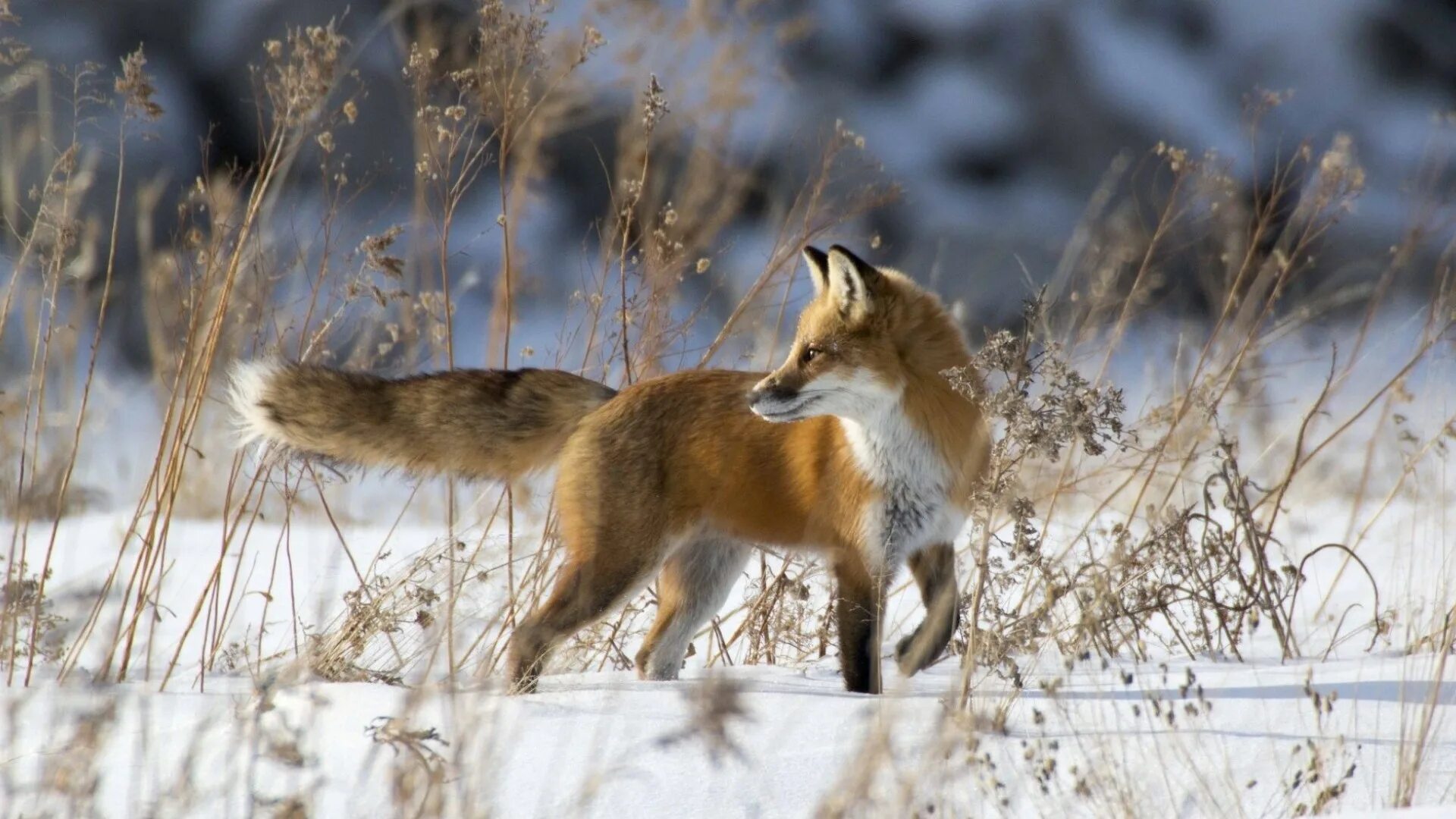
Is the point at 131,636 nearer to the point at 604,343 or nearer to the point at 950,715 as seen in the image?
the point at 604,343

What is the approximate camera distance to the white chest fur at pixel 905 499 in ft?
12.5

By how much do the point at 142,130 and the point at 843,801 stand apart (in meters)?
2.63

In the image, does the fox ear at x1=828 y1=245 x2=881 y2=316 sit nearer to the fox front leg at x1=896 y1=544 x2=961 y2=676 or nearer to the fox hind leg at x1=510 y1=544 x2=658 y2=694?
the fox front leg at x1=896 y1=544 x2=961 y2=676

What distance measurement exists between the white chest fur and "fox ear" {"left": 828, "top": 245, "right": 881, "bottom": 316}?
0.34m

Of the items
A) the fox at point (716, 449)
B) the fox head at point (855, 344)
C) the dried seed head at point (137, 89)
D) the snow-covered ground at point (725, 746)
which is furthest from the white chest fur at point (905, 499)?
the dried seed head at point (137, 89)

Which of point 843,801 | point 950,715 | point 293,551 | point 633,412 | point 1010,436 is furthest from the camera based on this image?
point 293,551

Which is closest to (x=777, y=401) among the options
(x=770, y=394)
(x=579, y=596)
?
(x=770, y=394)

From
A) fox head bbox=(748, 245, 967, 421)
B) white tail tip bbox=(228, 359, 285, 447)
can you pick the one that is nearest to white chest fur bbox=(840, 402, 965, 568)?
fox head bbox=(748, 245, 967, 421)

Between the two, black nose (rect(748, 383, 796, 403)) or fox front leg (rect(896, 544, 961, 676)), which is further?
fox front leg (rect(896, 544, 961, 676))

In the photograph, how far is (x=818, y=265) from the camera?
405cm

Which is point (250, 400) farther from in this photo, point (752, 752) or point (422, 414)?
point (752, 752)

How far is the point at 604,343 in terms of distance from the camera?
15.1 feet

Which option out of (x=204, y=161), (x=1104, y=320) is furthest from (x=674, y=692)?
(x=1104, y=320)

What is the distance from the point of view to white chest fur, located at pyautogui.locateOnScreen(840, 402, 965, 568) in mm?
3809
